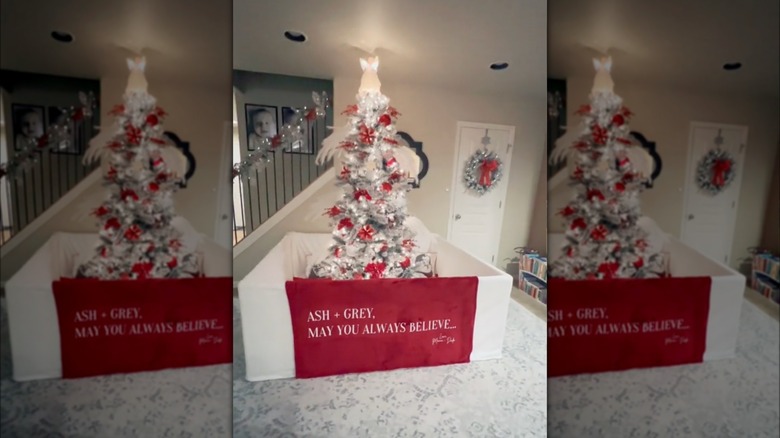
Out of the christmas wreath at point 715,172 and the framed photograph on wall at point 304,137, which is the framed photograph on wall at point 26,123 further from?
the christmas wreath at point 715,172

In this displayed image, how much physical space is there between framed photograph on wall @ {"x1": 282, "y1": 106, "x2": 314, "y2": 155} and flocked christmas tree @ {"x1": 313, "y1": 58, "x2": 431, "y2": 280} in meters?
0.10

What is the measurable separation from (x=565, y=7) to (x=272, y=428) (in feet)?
5.73

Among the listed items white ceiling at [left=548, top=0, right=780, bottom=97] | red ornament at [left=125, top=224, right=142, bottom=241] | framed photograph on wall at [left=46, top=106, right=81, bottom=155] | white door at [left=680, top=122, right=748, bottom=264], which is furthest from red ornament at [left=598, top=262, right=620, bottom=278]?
framed photograph on wall at [left=46, top=106, right=81, bottom=155]

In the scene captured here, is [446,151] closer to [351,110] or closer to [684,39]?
[351,110]

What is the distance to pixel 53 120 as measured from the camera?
3.43 ft

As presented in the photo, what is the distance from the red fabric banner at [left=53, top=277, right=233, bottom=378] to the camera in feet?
3.50

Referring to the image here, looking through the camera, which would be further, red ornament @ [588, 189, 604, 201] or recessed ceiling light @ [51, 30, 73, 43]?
red ornament @ [588, 189, 604, 201]

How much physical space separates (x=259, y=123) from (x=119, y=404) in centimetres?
Answer: 105

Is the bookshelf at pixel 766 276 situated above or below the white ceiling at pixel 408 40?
below

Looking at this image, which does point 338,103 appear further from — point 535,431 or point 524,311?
point 535,431

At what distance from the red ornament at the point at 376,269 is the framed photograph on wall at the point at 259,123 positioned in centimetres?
55

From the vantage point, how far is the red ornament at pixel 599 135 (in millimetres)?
1120

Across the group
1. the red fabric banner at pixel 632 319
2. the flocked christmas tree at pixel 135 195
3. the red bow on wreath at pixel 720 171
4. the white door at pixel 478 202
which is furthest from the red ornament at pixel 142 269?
the red bow on wreath at pixel 720 171

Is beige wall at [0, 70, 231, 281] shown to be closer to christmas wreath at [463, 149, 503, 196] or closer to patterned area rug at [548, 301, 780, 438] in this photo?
christmas wreath at [463, 149, 503, 196]
